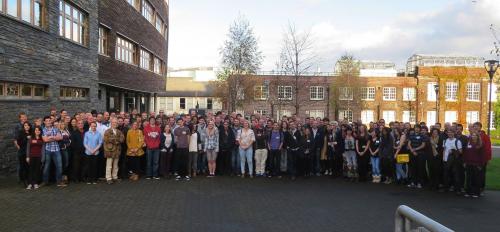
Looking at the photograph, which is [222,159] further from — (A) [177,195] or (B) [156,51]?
(B) [156,51]

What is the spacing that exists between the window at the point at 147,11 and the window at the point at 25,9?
52.1 ft

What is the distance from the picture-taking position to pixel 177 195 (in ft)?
36.0

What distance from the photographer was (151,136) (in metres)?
13.5

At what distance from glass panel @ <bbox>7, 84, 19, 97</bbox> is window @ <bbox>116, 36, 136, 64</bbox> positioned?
11.3 metres

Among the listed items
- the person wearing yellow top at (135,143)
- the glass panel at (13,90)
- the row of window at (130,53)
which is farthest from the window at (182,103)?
the person wearing yellow top at (135,143)

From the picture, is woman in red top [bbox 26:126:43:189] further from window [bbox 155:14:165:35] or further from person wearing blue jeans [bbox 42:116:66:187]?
window [bbox 155:14:165:35]

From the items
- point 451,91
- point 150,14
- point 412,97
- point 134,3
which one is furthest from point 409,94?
point 134,3

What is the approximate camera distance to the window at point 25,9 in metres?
13.5

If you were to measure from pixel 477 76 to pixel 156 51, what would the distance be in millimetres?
40456

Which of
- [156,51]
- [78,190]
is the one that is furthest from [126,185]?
[156,51]

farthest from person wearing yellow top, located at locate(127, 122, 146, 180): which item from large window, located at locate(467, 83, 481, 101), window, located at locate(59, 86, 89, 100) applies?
large window, located at locate(467, 83, 481, 101)

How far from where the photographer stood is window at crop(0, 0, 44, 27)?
13492 millimetres

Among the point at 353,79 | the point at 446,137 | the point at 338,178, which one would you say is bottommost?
the point at 338,178

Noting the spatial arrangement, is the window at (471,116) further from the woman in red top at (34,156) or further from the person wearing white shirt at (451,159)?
the woman in red top at (34,156)
